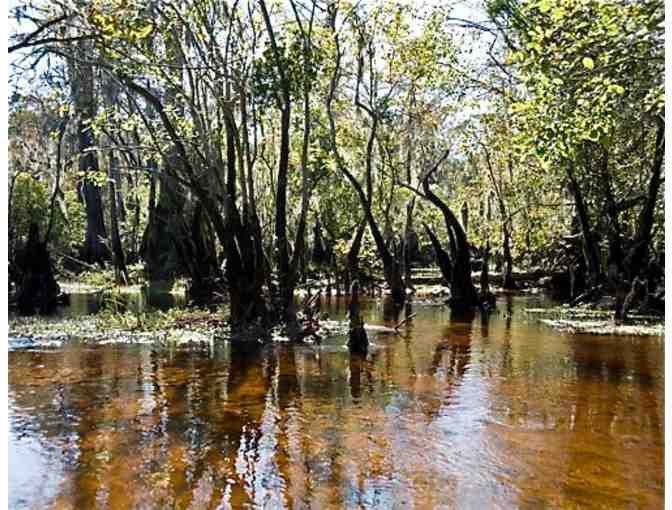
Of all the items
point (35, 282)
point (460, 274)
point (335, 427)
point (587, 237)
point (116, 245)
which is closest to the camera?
point (335, 427)

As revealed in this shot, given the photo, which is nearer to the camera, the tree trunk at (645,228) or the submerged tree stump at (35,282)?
the tree trunk at (645,228)

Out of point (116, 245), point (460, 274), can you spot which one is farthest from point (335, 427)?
point (116, 245)

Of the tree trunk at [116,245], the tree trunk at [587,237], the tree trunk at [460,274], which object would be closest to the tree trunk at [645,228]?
the tree trunk at [587,237]

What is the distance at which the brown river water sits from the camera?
418 centimetres

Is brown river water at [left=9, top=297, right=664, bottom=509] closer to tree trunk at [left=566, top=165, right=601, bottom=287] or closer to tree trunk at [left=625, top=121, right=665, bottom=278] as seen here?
tree trunk at [left=625, top=121, right=665, bottom=278]

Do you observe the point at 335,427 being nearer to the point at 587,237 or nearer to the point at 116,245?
the point at 587,237

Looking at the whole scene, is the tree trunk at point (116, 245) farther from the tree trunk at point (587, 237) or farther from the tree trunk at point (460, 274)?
the tree trunk at point (587, 237)

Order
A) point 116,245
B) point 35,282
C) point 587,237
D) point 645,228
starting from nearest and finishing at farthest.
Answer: point 645,228, point 35,282, point 587,237, point 116,245

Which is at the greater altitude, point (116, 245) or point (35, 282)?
point (116, 245)

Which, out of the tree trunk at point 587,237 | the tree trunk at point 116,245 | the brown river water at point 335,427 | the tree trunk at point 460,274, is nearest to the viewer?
the brown river water at point 335,427

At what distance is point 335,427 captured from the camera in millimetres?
5477

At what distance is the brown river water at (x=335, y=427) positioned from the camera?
13.7 feet

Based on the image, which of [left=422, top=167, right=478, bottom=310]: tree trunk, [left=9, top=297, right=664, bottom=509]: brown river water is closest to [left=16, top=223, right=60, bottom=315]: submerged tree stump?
[left=9, top=297, right=664, bottom=509]: brown river water

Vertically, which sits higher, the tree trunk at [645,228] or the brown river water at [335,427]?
the tree trunk at [645,228]
